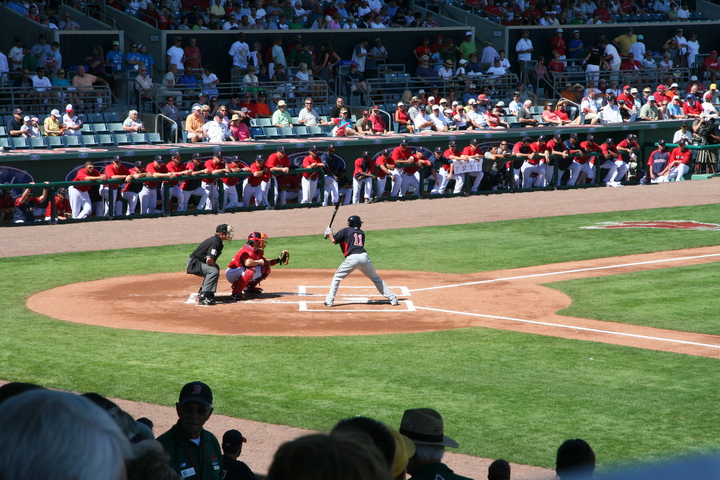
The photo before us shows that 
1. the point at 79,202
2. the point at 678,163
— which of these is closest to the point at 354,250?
the point at 79,202

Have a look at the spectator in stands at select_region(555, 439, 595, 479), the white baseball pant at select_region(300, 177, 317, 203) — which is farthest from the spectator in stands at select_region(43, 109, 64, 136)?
the spectator in stands at select_region(555, 439, 595, 479)

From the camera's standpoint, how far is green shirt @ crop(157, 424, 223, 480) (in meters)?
5.11

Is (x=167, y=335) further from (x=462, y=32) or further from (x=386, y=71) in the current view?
(x=462, y=32)

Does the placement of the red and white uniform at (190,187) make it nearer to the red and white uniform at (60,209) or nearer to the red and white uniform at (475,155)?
the red and white uniform at (60,209)

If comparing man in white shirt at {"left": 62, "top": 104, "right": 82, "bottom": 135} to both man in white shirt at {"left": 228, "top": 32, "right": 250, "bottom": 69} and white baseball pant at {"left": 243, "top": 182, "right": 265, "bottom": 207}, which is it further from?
man in white shirt at {"left": 228, "top": 32, "right": 250, "bottom": 69}

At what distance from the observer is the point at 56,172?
21.5 meters

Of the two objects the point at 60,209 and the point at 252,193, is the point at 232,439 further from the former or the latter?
the point at 252,193

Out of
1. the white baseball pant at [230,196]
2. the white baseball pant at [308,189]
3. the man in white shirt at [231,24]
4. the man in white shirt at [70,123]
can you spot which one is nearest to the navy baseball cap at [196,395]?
the white baseball pant at [230,196]

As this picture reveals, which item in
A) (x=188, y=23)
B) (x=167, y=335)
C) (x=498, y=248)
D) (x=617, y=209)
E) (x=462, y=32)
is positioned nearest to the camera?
(x=167, y=335)

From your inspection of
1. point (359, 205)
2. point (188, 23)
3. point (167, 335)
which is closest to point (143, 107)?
point (188, 23)

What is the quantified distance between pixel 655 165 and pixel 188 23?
14803 millimetres

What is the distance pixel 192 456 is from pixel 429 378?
17.8 feet

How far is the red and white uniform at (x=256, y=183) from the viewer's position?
2306 centimetres

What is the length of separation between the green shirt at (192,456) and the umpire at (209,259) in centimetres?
876
